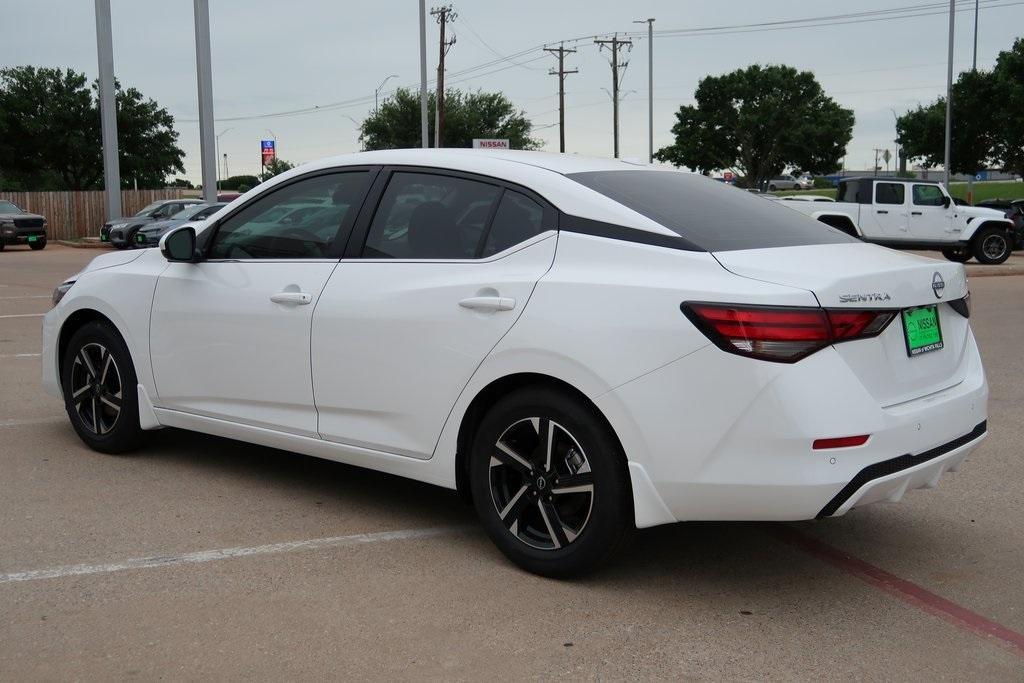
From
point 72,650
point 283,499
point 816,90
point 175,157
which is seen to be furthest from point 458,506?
point 816,90

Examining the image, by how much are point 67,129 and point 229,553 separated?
57629mm

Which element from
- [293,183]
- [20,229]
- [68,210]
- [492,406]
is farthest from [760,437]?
[68,210]

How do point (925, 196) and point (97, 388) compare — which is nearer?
point (97, 388)

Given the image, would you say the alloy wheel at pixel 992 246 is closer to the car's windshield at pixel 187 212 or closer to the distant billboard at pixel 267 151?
the car's windshield at pixel 187 212

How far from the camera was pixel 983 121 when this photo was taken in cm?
4850

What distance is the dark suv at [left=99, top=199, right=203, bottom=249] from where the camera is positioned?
31781 mm

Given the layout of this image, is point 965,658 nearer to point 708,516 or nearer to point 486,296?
point 708,516

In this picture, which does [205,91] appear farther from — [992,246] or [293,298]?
[293,298]

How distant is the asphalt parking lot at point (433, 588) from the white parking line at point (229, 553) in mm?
12

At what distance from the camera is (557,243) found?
13.9 feet

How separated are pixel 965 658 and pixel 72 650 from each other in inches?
112

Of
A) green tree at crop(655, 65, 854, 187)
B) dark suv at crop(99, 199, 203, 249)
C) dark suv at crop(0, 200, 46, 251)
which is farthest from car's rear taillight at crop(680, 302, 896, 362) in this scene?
green tree at crop(655, 65, 854, 187)

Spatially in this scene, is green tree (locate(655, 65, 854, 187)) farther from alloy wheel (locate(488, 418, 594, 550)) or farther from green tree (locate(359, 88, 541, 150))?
alloy wheel (locate(488, 418, 594, 550))

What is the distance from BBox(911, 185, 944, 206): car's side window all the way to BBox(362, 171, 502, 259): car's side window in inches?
870
